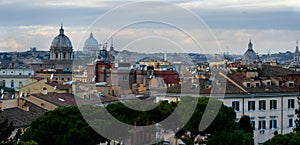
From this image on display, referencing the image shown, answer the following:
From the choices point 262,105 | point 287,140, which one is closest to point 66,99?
point 262,105

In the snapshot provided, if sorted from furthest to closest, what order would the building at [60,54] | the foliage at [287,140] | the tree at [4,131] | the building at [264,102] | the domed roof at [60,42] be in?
1. the domed roof at [60,42]
2. the building at [60,54]
3. the building at [264,102]
4. the tree at [4,131]
5. the foliage at [287,140]

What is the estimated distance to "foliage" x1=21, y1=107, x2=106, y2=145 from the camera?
63.2 feet

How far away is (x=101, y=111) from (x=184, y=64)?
42.1 meters

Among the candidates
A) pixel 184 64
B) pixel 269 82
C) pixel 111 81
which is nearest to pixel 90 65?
pixel 184 64

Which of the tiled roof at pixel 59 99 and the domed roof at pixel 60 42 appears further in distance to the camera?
the domed roof at pixel 60 42

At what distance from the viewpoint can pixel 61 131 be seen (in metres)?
19.8

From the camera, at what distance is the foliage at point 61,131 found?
19250 millimetres

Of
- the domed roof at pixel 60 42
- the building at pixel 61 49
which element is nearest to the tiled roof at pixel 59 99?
the building at pixel 61 49

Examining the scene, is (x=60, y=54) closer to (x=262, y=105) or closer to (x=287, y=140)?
(x=262, y=105)

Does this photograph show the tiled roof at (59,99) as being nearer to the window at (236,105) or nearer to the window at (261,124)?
the window at (236,105)

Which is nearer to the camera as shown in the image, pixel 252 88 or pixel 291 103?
pixel 252 88

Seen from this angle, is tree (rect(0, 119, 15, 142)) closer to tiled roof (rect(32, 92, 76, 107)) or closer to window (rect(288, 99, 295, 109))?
tiled roof (rect(32, 92, 76, 107))

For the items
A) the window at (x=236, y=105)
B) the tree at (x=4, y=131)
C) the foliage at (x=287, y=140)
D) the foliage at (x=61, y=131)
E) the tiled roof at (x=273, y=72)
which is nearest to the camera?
the foliage at (x=287, y=140)

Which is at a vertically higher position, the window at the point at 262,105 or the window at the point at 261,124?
the window at the point at 262,105
